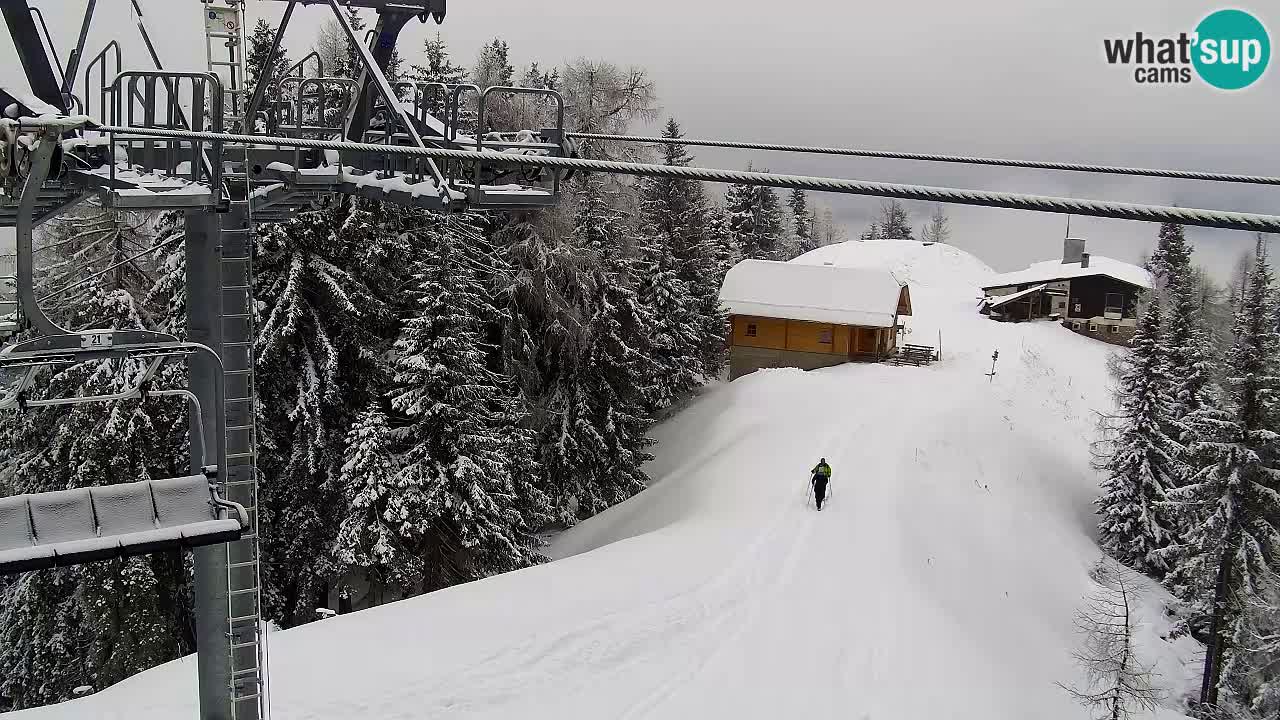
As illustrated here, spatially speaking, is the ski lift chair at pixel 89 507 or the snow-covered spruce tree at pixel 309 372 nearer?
the ski lift chair at pixel 89 507

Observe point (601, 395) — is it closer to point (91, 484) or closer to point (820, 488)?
point (820, 488)

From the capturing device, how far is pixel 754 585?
17.3 meters

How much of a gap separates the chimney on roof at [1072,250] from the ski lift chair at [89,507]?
7093cm

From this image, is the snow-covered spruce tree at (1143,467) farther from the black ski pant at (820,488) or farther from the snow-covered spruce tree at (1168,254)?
the snow-covered spruce tree at (1168,254)

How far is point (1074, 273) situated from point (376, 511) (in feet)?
177

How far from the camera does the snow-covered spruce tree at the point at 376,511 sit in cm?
2188

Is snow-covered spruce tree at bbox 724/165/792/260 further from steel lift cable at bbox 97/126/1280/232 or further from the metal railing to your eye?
steel lift cable at bbox 97/126/1280/232

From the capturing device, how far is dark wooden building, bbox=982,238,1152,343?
60625 mm

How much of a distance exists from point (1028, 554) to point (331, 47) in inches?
1037

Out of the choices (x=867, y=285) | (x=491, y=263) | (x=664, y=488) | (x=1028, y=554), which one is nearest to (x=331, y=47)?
(x=491, y=263)

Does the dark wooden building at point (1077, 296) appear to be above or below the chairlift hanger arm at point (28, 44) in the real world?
below

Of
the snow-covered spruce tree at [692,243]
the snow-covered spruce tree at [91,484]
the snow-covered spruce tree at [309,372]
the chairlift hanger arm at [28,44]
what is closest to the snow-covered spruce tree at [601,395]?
the snow-covered spruce tree at [692,243]

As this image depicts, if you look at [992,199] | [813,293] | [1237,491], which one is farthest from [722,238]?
[992,199]

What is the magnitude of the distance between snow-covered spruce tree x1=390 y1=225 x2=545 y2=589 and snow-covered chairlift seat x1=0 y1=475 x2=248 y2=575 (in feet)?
52.1
